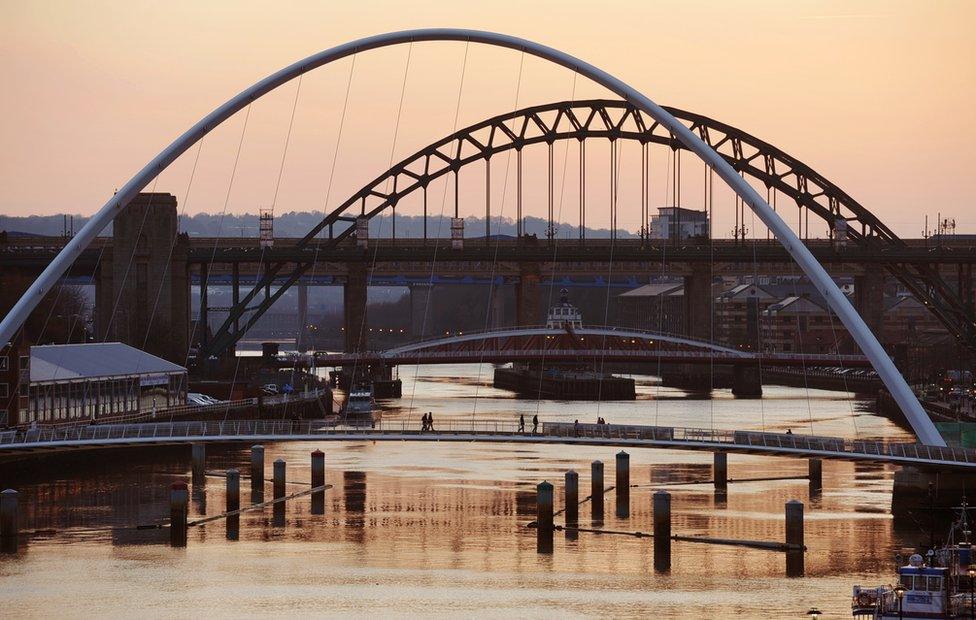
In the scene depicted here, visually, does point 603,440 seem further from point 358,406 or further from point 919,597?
point 358,406

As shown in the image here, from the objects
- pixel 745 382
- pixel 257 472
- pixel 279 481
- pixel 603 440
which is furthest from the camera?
pixel 745 382

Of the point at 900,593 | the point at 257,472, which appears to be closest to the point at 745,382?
the point at 257,472

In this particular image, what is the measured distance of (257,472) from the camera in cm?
6788

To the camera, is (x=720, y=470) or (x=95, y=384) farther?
(x=95, y=384)

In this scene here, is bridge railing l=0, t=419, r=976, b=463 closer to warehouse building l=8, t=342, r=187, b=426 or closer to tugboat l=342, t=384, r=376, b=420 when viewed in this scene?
warehouse building l=8, t=342, r=187, b=426

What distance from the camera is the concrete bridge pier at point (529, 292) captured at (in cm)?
14202

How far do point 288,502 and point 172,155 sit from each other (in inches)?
503

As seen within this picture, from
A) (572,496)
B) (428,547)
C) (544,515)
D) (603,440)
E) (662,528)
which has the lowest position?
(428,547)

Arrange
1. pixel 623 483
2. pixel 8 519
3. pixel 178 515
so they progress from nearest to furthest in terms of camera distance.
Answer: pixel 8 519
pixel 178 515
pixel 623 483

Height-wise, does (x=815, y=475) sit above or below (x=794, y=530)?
above

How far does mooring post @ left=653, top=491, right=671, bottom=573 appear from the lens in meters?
53.1

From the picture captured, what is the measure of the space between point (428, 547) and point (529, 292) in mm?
88532

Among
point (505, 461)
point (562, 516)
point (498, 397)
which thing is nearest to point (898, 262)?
point (498, 397)

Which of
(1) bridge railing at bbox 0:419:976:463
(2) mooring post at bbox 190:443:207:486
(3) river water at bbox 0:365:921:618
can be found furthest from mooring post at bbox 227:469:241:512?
(2) mooring post at bbox 190:443:207:486
